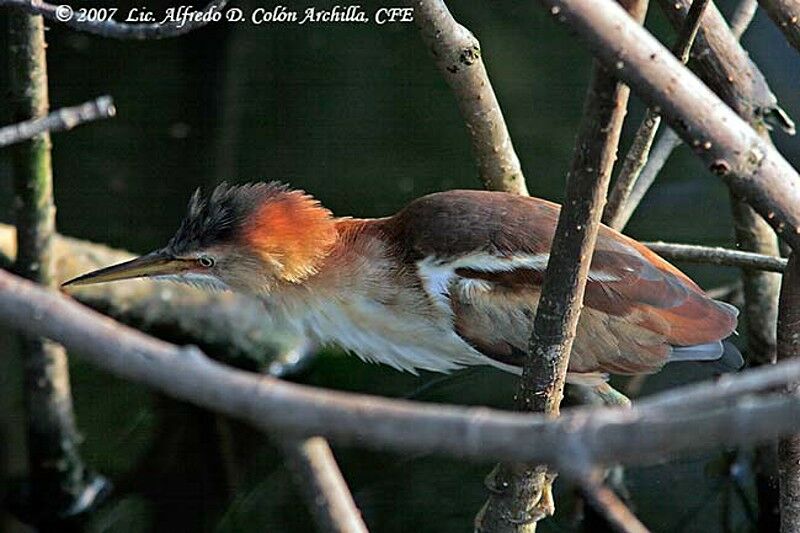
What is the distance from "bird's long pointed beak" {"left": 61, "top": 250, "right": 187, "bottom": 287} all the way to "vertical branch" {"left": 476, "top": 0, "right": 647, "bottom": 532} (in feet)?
2.16

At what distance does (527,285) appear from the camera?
1.87 m

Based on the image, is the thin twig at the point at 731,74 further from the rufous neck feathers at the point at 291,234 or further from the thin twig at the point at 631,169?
the rufous neck feathers at the point at 291,234

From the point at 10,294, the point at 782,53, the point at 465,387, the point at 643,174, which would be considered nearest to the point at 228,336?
the point at 465,387

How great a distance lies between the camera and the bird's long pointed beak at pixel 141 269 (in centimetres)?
192

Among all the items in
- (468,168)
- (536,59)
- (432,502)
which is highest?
(536,59)

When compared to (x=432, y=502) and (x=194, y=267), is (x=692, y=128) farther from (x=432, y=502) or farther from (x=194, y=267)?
(x=432, y=502)

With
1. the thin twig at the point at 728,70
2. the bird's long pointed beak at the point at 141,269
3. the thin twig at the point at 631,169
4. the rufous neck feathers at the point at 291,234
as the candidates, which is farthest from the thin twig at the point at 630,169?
the bird's long pointed beak at the point at 141,269

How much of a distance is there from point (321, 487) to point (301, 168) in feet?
8.10

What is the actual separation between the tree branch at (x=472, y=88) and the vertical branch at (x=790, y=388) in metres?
0.57

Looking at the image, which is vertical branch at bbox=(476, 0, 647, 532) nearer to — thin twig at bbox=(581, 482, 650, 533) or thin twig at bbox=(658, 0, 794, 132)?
thin twig at bbox=(581, 482, 650, 533)

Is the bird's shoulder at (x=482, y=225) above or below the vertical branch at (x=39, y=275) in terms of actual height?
above

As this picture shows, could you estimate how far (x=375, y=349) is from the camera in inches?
80.0

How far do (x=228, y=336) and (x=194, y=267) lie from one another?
0.87 metres

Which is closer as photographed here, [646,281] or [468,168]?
[646,281]
